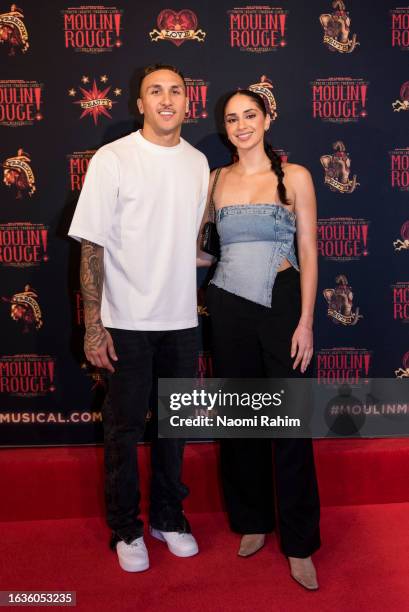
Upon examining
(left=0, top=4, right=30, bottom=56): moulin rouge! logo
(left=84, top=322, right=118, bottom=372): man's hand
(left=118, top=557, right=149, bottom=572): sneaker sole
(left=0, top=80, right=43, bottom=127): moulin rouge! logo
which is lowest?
(left=118, top=557, right=149, bottom=572): sneaker sole

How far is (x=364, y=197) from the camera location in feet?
9.82

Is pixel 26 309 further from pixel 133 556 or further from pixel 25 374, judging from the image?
pixel 133 556

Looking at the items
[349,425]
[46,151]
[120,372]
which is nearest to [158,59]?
[46,151]

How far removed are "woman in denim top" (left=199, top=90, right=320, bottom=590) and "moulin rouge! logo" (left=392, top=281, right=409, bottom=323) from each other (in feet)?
3.12

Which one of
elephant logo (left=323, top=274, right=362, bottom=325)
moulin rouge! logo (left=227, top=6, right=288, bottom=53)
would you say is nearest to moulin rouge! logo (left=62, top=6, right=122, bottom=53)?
moulin rouge! logo (left=227, top=6, right=288, bottom=53)

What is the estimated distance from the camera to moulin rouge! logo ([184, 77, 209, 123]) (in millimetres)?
2887

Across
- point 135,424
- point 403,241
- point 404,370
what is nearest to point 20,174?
point 135,424

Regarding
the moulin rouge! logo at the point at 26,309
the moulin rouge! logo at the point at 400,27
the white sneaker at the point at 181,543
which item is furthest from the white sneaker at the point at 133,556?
the moulin rouge! logo at the point at 400,27

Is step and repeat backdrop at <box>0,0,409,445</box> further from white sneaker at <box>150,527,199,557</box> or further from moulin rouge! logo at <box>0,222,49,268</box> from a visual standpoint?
white sneaker at <box>150,527,199,557</box>

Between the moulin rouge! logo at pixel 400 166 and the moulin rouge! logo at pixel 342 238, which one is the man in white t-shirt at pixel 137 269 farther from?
the moulin rouge! logo at pixel 400 166

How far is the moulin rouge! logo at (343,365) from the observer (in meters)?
3.06

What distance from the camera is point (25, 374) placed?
9.87ft

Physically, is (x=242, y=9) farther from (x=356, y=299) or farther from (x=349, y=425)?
(x=349, y=425)

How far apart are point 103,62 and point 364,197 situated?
139 centimetres
